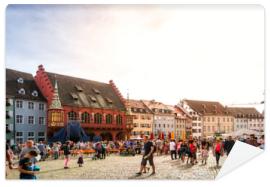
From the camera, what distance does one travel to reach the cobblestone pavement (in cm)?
842

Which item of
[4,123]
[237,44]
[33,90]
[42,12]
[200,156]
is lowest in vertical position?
[200,156]

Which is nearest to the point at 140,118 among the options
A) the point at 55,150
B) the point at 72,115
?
the point at 72,115

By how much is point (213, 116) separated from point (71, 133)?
2.92 m

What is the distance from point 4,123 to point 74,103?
146 cm

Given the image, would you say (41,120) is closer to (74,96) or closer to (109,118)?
(74,96)

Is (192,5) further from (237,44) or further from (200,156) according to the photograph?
(200,156)

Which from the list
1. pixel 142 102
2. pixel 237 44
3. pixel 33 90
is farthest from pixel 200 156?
pixel 33 90

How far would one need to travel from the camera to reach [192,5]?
8555mm

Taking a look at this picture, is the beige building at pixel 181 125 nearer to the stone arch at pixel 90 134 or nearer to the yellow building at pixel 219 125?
the yellow building at pixel 219 125

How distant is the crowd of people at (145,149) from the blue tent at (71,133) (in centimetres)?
8

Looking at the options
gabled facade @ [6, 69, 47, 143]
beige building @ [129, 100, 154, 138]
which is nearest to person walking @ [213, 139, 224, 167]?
beige building @ [129, 100, 154, 138]

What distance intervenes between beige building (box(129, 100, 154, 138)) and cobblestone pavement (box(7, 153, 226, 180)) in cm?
63

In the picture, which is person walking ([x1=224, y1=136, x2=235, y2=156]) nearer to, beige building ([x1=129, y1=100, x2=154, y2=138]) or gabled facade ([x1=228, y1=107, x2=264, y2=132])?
gabled facade ([x1=228, y1=107, x2=264, y2=132])

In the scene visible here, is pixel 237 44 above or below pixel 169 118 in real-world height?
above
